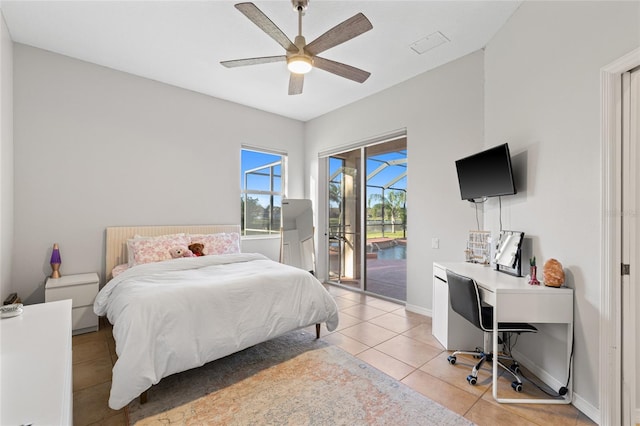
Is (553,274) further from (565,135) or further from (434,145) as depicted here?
(434,145)

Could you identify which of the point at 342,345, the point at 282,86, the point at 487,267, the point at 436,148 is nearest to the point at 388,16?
the point at 436,148

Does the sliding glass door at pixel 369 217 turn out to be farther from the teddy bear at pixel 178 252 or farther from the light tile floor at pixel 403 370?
the teddy bear at pixel 178 252

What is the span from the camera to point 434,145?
3.50m

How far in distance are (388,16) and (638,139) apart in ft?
6.54

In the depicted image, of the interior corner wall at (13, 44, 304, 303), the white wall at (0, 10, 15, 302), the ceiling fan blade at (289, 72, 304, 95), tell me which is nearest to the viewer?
the white wall at (0, 10, 15, 302)

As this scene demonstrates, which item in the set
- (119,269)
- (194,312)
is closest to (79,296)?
(119,269)

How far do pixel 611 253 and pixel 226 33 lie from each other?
11.3ft

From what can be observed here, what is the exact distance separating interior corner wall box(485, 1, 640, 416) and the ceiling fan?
136 cm

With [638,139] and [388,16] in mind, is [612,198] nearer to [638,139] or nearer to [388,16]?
[638,139]

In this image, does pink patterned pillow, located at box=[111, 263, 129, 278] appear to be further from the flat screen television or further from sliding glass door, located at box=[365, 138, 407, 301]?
the flat screen television

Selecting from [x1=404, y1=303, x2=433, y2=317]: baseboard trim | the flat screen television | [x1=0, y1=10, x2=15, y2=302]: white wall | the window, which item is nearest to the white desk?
the flat screen television

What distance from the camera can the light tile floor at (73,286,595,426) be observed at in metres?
1.83

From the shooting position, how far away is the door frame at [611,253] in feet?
5.54

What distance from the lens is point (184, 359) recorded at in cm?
198
